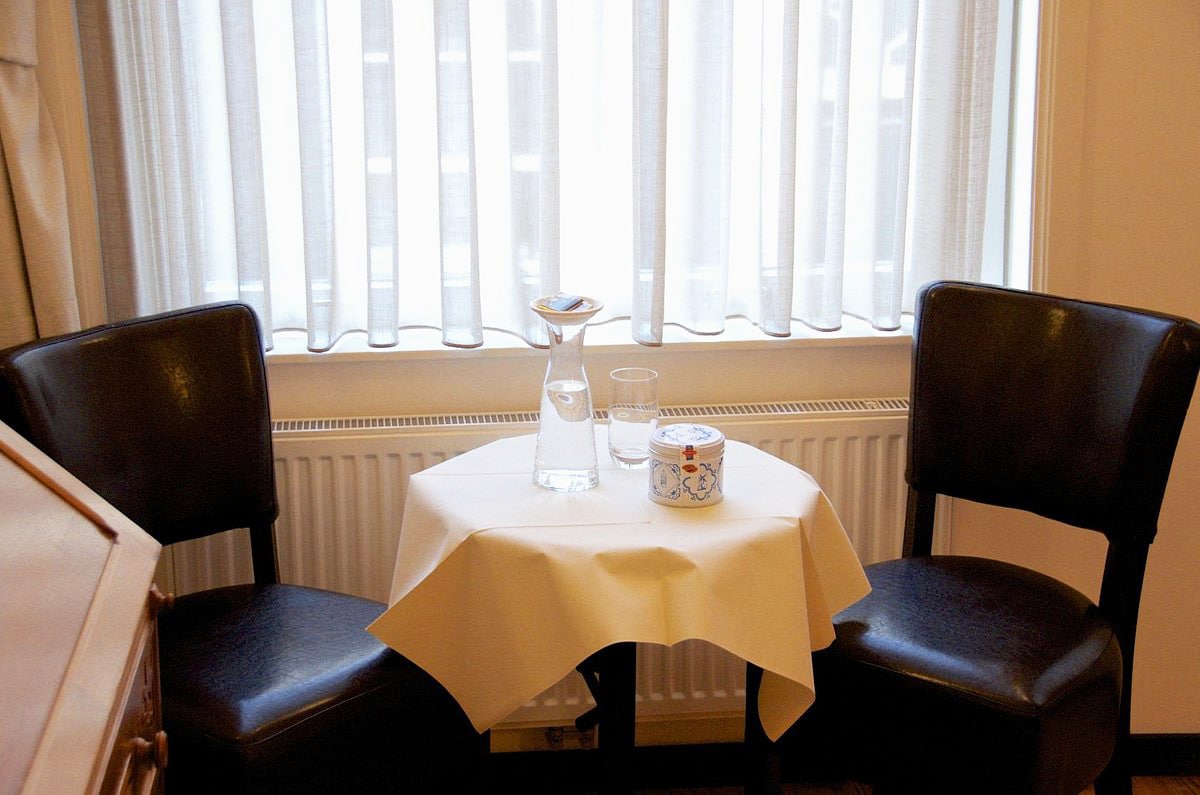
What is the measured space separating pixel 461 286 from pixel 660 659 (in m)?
0.83

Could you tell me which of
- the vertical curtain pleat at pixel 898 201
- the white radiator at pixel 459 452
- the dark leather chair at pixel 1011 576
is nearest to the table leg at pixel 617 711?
the dark leather chair at pixel 1011 576

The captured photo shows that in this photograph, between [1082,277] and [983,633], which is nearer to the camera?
[983,633]

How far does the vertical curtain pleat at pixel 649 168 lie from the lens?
2244mm

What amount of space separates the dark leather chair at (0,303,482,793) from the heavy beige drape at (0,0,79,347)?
0.20 metres

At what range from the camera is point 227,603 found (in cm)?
200

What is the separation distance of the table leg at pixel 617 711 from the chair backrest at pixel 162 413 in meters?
0.71

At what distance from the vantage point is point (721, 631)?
5.41 ft

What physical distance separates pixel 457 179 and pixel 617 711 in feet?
3.37

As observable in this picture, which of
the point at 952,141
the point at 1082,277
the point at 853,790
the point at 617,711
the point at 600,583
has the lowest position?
the point at 853,790

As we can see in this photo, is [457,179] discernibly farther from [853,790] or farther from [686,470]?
[853,790]

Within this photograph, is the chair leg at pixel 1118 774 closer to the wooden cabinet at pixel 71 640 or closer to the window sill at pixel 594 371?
the window sill at pixel 594 371

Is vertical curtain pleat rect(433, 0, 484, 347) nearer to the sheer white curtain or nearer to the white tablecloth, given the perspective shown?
the sheer white curtain

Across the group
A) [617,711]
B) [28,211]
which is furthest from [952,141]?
[28,211]

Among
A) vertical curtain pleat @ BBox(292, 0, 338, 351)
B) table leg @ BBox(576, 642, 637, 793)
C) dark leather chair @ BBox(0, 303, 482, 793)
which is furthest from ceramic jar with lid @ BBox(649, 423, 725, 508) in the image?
Answer: vertical curtain pleat @ BBox(292, 0, 338, 351)
